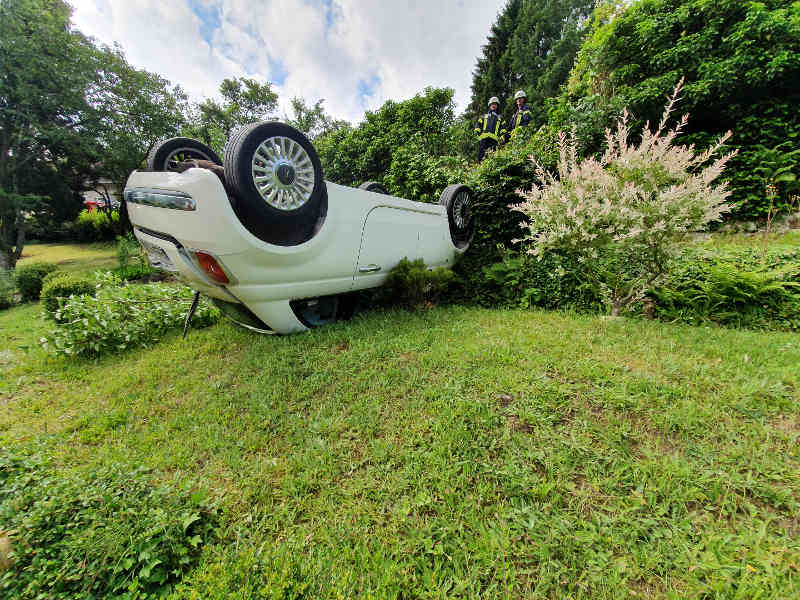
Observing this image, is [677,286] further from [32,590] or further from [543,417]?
[32,590]

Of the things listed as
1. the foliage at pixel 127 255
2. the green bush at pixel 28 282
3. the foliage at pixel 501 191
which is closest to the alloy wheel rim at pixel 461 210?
the foliage at pixel 501 191

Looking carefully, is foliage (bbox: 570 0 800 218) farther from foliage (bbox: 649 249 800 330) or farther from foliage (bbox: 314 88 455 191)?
foliage (bbox: 314 88 455 191)

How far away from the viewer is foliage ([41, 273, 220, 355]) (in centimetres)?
267

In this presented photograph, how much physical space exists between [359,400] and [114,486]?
1173 millimetres

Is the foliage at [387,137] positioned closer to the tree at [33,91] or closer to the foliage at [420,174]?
the foliage at [420,174]

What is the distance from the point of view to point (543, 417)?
158cm

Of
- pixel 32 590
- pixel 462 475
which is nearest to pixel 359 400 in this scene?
pixel 462 475

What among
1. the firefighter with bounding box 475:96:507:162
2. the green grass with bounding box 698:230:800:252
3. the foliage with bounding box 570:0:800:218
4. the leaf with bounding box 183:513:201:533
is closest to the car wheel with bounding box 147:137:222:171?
the leaf with bounding box 183:513:201:533

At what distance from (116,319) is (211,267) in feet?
5.17

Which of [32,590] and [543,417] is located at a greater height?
[543,417]

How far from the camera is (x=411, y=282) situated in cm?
340

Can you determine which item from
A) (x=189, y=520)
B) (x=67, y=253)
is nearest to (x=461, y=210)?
(x=189, y=520)

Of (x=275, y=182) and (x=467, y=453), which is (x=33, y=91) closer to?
(x=275, y=182)

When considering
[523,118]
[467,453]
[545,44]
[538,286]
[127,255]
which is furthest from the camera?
[545,44]
